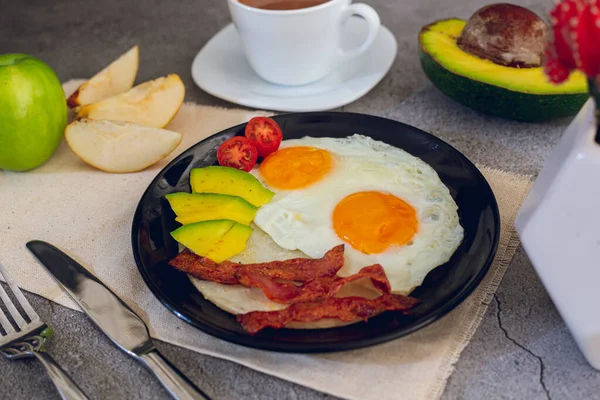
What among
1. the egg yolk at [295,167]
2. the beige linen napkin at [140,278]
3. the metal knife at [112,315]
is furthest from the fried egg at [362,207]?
the metal knife at [112,315]

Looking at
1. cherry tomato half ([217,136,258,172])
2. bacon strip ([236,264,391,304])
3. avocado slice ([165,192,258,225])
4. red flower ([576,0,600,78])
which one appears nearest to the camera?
red flower ([576,0,600,78])

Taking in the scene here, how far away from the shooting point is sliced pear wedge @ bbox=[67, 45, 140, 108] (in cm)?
192

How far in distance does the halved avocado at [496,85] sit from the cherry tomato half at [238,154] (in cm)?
65

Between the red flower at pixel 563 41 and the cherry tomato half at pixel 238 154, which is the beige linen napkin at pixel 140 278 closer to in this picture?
the cherry tomato half at pixel 238 154

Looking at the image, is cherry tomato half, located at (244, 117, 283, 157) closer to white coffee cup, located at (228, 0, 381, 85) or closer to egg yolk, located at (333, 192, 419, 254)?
egg yolk, located at (333, 192, 419, 254)

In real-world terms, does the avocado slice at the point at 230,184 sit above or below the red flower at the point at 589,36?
below

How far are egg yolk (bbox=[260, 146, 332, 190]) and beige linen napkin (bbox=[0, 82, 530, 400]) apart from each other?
39 centimetres

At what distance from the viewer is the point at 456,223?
1310 mm

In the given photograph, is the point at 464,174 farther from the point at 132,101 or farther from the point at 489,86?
the point at 132,101

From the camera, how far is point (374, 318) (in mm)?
1103

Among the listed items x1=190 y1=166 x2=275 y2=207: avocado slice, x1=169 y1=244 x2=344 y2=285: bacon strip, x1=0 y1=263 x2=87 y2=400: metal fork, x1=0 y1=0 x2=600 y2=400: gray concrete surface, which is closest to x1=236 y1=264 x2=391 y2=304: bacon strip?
x1=169 y1=244 x2=344 y2=285: bacon strip

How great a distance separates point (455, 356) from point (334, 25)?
116 centimetres

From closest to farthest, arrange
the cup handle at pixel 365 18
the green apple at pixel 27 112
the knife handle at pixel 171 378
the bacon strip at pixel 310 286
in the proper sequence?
the knife handle at pixel 171 378 < the bacon strip at pixel 310 286 < the green apple at pixel 27 112 < the cup handle at pixel 365 18

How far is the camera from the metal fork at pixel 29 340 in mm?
1094
